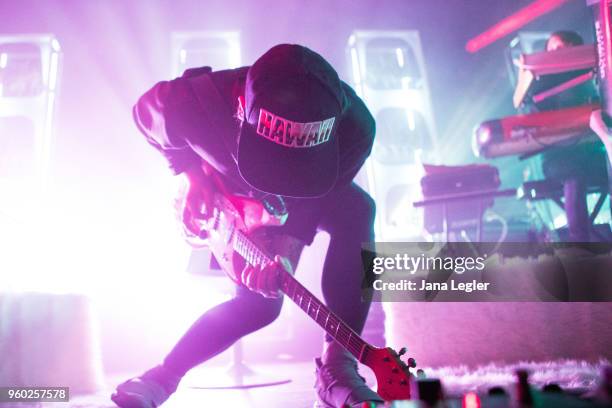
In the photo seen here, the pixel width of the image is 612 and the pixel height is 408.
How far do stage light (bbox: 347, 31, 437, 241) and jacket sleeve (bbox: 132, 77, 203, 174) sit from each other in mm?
2104

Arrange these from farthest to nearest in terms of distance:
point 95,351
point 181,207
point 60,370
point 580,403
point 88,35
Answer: point 88,35, point 95,351, point 60,370, point 181,207, point 580,403

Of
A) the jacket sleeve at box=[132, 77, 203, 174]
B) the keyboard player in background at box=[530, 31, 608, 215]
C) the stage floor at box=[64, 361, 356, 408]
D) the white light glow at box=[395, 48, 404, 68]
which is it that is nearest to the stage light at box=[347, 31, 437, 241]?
the white light glow at box=[395, 48, 404, 68]

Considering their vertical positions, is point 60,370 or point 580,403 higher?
point 580,403

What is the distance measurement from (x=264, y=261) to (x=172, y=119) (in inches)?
20.2

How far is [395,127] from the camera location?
384 centimetres

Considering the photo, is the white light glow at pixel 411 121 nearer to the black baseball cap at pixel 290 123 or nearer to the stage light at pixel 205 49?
the stage light at pixel 205 49

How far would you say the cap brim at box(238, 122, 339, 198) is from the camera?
1213 mm

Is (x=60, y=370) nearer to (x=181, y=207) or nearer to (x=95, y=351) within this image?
(x=95, y=351)

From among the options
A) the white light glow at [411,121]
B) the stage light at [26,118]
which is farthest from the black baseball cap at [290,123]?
the white light glow at [411,121]

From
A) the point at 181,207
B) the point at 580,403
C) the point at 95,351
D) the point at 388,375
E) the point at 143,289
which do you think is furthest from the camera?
the point at 143,289

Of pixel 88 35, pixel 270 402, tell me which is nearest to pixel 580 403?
pixel 270 402

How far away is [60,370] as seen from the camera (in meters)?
1.82

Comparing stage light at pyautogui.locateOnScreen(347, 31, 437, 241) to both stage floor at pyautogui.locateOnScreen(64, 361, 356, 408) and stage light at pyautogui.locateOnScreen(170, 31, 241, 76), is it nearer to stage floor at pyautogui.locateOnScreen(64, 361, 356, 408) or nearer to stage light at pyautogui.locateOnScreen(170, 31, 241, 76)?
stage light at pyautogui.locateOnScreen(170, 31, 241, 76)

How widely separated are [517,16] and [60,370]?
2.69m
